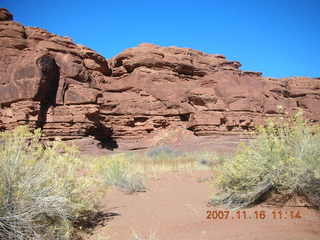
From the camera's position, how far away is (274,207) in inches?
153

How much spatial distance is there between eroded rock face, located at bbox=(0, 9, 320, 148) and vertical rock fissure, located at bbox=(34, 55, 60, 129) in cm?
7

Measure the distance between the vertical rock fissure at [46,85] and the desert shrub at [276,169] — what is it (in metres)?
18.3

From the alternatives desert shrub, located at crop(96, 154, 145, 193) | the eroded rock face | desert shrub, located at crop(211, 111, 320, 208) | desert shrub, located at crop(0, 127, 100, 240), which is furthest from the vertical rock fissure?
desert shrub, located at crop(211, 111, 320, 208)

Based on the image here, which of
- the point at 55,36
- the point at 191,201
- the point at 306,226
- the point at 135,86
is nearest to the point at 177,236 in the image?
the point at 306,226

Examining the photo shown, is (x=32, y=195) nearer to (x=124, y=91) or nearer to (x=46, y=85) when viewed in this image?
(x=46, y=85)

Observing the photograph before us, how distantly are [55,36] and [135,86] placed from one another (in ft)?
27.3

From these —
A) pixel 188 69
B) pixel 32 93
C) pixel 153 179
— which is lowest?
pixel 153 179

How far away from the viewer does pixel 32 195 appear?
9.57ft

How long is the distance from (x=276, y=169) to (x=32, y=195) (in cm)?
320

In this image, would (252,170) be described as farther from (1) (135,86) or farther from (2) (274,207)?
(1) (135,86)

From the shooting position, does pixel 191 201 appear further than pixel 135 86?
No

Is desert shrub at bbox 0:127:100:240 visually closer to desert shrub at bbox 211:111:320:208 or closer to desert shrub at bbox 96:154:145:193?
desert shrub at bbox 211:111:320:208

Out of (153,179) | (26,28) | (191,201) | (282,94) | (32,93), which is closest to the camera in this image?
(191,201)

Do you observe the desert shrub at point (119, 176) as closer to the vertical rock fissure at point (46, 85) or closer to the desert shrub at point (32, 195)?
the desert shrub at point (32, 195)
